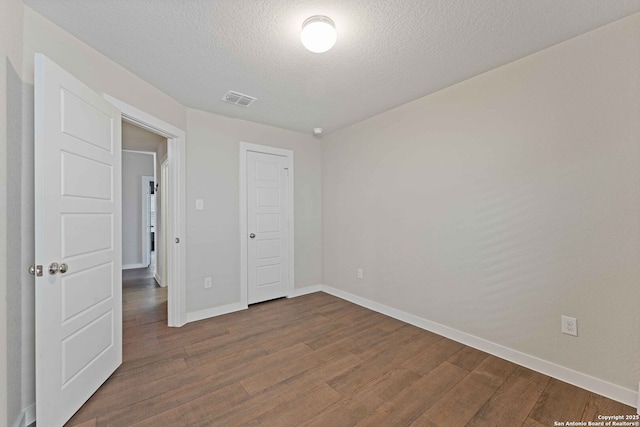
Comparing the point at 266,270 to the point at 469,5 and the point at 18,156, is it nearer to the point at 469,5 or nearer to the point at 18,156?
the point at 18,156

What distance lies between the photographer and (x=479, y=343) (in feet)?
7.79

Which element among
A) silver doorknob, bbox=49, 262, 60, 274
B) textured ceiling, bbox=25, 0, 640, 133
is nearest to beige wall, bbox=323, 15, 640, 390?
textured ceiling, bbox=25, 0, 640, 133

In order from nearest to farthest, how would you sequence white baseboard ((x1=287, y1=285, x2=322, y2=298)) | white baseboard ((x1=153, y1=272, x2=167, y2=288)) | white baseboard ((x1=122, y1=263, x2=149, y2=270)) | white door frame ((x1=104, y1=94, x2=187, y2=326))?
white door frame ((x1=104, y1=94, x2=187, y2=326)) < white baseboard ((x1=287, y1=285, x2=322, y2=298)) < white baseboard ((x1=153, y1=272, x2=167, y2=288)) < white baseboard ((x1=122, y1=263, x2=149, y2=270))

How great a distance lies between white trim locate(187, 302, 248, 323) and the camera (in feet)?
9.91

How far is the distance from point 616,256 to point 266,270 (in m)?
3.39

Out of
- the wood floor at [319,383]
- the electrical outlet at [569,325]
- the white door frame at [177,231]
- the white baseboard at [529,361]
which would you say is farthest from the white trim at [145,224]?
the electrical outlet at [569,325]

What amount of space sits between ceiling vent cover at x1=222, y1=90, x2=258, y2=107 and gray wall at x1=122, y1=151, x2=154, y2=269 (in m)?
4.41

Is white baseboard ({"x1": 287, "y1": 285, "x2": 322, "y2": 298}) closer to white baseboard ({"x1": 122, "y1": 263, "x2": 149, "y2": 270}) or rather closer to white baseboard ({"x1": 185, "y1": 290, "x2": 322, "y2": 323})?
white baseboard ({"x1": 185, "y1": 290, "x2": 322, "y2": 323})

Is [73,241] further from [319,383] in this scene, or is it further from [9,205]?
[319,383]

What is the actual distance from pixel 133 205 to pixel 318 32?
6.12 meters

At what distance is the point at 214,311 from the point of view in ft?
10.4

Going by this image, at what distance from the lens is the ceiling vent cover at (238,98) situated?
8.76ft

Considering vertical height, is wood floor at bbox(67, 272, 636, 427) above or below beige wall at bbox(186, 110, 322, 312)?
below

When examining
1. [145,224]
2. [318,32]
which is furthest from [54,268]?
[145,224]
